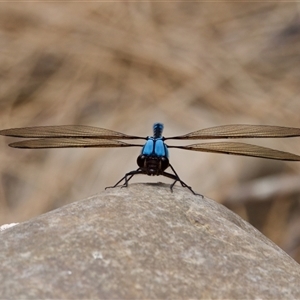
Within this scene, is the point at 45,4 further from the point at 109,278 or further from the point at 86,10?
the point at 109,278

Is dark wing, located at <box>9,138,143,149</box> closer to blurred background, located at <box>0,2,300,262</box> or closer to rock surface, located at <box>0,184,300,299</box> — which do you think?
rock surface, located at <box>0,184,300,299</box>

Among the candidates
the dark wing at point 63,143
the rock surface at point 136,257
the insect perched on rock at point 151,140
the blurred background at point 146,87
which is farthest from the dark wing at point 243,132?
the blurred background at point 146,87

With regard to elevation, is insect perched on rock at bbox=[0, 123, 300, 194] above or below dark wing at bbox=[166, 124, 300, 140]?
below

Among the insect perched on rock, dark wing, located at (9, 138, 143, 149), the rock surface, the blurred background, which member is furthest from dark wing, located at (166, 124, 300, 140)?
the blurred background

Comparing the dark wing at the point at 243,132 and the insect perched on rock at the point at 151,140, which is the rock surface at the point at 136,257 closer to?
the insect perched on rock at the point at 151,140

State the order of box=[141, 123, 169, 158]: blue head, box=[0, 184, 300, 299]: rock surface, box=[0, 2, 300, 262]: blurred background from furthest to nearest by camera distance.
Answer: box=[0, 2, 300, 262]: blurred background, box=[141, 123, 169, 158]: blue head, box=[0, 184, 300, 299]: rock surface

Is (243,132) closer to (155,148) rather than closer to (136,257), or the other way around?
(155,148)
